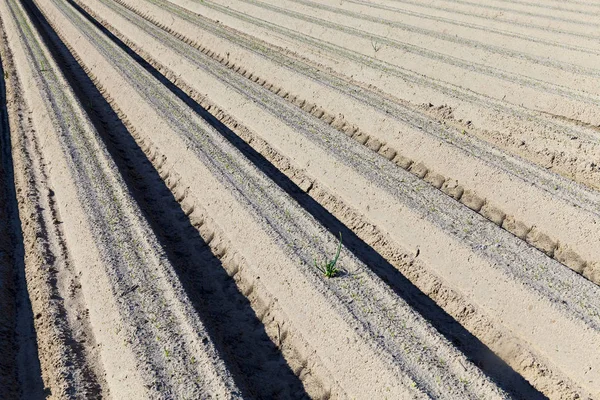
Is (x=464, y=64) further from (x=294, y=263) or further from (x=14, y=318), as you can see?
(x=14, y=318)

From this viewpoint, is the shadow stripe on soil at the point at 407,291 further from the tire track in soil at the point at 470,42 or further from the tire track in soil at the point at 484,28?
the tire track in soil at the point at 484,28

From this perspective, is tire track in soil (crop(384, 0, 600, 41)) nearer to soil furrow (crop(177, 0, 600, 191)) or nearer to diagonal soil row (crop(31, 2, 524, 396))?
soil furrow (crop(177, 0, 600, 191))

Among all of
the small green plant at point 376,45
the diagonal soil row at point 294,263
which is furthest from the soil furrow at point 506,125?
the diagonal soil row at point 294,263

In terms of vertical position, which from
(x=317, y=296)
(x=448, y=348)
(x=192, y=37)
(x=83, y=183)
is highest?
(x=192, y=37)

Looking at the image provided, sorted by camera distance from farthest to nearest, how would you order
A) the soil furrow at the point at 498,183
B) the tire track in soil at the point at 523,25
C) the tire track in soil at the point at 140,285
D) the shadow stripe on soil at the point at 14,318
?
1. the tire track in soil at the point at 523,25
2. the soil furrow at the point at 498,183
3. the shadow stripe on soil at the point at 14,318
4. the tire track in soil at the point at 140,285

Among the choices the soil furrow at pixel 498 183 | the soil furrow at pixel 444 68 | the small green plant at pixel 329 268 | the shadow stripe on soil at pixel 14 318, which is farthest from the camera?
the soil furrow at pixel 444 68

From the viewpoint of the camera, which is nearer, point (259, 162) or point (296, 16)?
point (259, 162)

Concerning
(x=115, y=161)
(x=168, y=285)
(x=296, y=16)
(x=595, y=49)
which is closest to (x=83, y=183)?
(x=115, y=161)

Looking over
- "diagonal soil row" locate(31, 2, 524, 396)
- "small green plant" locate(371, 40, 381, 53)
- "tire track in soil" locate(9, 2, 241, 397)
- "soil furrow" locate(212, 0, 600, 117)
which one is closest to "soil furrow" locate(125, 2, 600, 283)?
"soil furrow" locate(212, 0, 600, 117)

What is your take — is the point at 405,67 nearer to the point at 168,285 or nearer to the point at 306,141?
the point at 306,141
